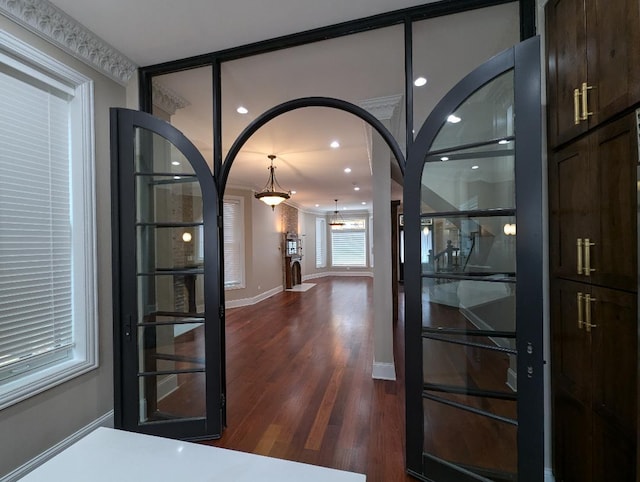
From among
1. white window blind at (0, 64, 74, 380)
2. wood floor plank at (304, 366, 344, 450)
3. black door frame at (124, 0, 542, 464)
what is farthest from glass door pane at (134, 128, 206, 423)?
wood floor plank at (304, 366, 344, 450)

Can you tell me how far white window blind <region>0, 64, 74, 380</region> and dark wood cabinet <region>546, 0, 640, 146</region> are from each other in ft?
10.2

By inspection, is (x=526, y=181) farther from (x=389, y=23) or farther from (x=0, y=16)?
(x=0, y=16)

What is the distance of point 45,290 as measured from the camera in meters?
1.85

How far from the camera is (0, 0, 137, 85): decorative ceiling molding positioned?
1.60 meters

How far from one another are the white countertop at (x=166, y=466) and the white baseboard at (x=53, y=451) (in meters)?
1.13

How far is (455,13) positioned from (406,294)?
1.86 m

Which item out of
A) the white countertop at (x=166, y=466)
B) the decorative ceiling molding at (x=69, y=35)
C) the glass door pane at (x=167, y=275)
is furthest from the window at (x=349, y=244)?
the white countertop at (x=166, y=466)

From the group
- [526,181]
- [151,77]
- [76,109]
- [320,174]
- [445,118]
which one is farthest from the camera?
[320,174]

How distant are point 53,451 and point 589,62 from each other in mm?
3665

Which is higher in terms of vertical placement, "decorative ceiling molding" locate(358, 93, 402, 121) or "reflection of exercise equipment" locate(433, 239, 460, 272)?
"decorative ceiling molding" locate(358, 93, 402, 121)

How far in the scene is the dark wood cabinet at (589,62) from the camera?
0.99 meters

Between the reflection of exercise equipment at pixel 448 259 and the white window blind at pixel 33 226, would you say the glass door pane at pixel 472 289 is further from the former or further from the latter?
the white window blind at pixel 33 226

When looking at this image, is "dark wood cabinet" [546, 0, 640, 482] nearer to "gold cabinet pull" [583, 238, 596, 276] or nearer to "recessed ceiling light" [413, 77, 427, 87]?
"gold cabinet pull" [583, 238, 596, 276]

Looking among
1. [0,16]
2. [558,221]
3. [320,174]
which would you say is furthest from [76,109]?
[320,174]
